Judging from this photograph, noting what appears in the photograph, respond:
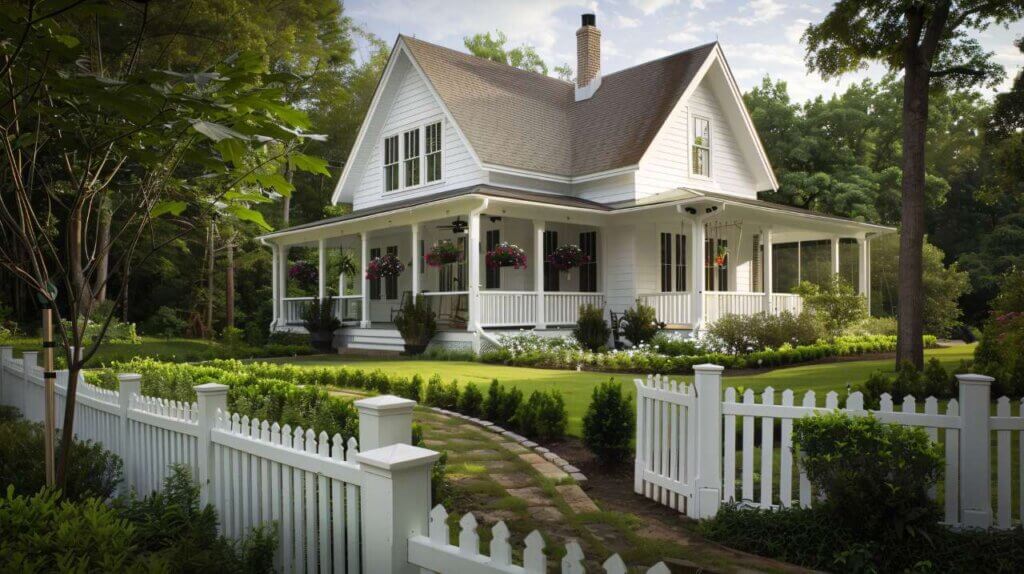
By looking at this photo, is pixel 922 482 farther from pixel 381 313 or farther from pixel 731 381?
pixel 381 313

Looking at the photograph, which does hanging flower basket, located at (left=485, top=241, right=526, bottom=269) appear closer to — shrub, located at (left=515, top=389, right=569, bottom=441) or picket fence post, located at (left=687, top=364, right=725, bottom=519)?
shrub, located at (left=515, top=389, right=569, bottom=441)

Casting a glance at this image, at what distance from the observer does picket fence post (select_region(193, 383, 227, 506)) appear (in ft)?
14.7

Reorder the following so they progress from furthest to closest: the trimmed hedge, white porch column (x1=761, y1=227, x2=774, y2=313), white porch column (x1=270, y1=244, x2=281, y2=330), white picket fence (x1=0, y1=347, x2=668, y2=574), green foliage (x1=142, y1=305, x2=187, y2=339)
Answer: green foliage (x1=142, y1=305, x2=187, y2=339), white porch column (x1=270, y1=244, x2=281, y2=330), white porch column (x1=761, y1=227, x2=774, y2=313), the trimmed hedge, white picket fence (x1=0, y1=347, x2=668, y2=574)

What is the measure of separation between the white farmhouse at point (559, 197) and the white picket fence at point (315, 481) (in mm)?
10815

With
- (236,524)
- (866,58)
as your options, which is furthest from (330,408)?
(866,58)

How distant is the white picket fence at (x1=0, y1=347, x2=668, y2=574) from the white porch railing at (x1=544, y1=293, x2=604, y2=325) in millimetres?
12317

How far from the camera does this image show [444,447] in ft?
22.0

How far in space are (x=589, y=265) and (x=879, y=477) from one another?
15613mm

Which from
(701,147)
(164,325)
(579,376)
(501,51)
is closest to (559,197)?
(701,147)

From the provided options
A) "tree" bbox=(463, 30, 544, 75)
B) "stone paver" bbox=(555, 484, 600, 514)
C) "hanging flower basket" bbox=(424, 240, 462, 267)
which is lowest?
"stone paver" bbox=(555, 484, 600, 514)

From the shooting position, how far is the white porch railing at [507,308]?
16.5 m

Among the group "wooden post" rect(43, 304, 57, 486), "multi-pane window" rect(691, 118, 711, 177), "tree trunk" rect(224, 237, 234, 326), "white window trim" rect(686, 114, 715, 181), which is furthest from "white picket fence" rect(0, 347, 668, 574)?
"tree trunk" rect(224, 237, 234, 326)

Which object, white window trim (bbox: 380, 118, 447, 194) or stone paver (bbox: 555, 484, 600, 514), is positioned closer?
stone paver (bbox: 555, 484, 600, 514)

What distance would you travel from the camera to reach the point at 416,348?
670 inches
